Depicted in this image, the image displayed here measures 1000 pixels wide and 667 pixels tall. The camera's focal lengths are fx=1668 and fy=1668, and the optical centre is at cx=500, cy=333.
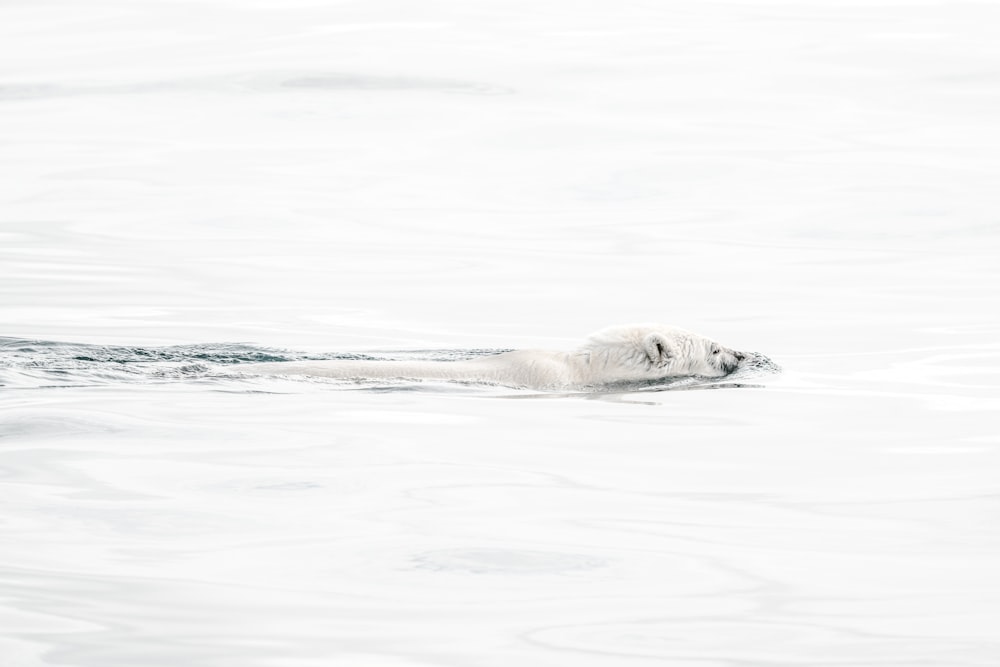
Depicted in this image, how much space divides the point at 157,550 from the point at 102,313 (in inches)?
351

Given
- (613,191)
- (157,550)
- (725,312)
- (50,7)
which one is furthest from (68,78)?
(157,550)

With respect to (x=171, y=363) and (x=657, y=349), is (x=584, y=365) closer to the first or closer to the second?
(x=657, y=349)

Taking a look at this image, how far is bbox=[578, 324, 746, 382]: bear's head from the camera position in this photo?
537 inches

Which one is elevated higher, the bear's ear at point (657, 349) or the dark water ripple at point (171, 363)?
the bear's ear at point (657, 349)

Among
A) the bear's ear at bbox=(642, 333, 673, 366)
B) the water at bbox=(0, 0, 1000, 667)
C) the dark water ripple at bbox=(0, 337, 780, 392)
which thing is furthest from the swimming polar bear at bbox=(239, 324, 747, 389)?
the water at bbox=(0, 0, 1000, 667)

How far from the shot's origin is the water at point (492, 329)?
23.2ft

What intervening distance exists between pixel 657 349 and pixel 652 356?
0.24 feet

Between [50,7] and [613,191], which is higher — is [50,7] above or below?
above

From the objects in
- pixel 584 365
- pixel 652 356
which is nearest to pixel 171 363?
pixel 584 365

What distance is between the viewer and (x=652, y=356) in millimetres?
13719

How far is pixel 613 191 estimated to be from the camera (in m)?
23.4

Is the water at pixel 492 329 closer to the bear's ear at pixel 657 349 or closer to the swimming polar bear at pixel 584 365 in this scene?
the swimming polar bear at pixel 584 365

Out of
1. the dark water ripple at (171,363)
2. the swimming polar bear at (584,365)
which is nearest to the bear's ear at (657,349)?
the swimming polar bear at (584,365)

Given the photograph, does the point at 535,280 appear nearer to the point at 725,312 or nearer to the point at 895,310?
the point at 725,312
